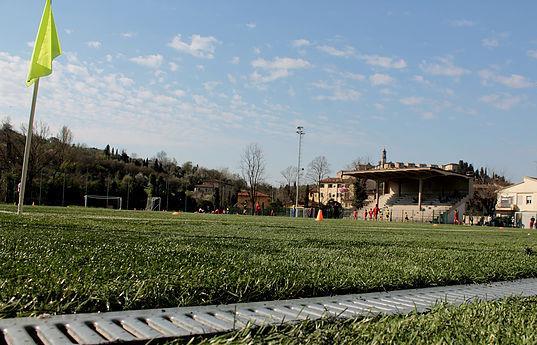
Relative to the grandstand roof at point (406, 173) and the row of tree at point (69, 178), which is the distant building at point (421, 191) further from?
the row of tree at point (69, 178)

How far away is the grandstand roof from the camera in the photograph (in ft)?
180

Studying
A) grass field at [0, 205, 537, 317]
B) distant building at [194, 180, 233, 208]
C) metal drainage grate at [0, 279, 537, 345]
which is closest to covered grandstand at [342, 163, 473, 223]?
distant building at [194, 180, 233, 208]

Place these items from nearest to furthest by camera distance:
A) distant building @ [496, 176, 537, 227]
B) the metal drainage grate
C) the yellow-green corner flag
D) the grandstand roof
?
the metal drainage grate
the yellow-green corner flag
the grandstand roof
distant building @ [496, 176, 537, 227]

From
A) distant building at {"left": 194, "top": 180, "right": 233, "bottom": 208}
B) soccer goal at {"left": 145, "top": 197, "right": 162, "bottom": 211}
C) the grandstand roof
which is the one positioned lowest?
soccer goal at {"left": 145, "top": 197, "right": 162, "bottom": 211}

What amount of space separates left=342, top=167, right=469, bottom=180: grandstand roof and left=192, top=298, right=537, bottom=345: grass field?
2151 inches

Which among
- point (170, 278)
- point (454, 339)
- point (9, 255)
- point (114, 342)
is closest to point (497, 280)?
point (454, 339)

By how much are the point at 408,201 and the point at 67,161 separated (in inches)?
1668

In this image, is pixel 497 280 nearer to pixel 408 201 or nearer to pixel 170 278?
pixel 170 278

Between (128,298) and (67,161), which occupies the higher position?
(67,161)

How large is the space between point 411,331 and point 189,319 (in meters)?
0.82

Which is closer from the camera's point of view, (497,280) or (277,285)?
(277,285)

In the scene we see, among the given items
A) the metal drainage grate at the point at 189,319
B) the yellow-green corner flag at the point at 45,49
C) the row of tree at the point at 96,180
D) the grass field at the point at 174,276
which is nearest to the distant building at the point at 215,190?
the row of tree at the point at 96,180

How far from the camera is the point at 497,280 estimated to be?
3.71 metres

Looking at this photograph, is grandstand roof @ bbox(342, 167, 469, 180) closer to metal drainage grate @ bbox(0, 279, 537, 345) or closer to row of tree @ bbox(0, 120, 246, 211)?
row of tree @ bbox(0, 120, 246, 211)
